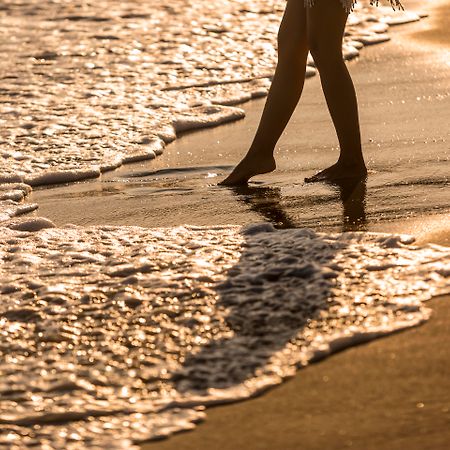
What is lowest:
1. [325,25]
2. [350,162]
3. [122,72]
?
[122,72]

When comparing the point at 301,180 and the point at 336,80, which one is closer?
the point at 336,80

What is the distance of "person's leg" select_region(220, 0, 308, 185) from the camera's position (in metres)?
5.37

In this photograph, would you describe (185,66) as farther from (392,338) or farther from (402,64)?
(392,338)

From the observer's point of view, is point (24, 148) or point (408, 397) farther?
point (24, 148)

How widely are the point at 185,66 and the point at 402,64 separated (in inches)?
62.9

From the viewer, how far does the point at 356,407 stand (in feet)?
9.91

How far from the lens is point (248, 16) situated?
10.9m

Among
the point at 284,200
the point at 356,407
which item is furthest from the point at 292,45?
the point at 356,407

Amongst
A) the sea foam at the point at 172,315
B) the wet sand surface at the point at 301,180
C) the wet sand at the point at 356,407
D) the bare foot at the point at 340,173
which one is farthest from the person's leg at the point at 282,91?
the wet sand at the point at 356,407

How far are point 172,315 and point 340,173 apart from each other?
6.07 ft

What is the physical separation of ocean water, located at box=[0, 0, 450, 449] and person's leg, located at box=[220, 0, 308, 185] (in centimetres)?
12

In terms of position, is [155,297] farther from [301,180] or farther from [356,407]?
[301,180]

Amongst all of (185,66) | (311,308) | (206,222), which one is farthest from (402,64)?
(311,308)

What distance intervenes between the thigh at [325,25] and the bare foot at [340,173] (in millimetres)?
520
